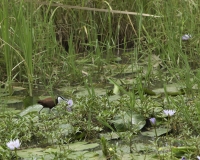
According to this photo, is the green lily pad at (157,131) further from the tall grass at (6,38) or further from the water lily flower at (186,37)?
the water lily flower at (186,37)

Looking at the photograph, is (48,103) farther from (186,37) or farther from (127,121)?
(186,37)

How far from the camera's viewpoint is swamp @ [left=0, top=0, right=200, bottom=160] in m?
2.22

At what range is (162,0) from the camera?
4492mm

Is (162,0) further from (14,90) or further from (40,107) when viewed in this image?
(40,107)

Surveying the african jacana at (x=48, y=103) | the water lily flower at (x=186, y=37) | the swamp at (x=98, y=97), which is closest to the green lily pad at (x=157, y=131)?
the swamp at (x=98, y=97)

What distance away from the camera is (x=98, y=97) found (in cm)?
282

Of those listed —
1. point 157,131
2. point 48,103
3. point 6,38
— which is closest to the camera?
point 157,131

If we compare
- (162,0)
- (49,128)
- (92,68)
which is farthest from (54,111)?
(162,0)

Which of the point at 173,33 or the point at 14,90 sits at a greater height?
the point at 173,33

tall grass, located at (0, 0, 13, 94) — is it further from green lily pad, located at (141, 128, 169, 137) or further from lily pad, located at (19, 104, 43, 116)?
green lily pad, located at (141, 128, 169, 137)

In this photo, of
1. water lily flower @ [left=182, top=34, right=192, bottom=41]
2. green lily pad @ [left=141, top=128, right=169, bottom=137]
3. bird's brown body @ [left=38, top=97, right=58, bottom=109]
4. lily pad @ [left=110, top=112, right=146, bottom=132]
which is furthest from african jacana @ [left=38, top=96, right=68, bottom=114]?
water lily flower @ [left=182, top=34, right=192, bottom=41]

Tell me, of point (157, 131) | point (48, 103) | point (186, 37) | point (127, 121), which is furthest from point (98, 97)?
point (186, 37)

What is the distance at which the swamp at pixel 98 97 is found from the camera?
2.22 meters

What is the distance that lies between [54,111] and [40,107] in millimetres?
109
